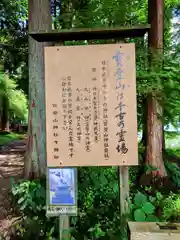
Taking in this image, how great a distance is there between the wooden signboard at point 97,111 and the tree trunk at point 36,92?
1488 mm

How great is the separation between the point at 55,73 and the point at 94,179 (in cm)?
131

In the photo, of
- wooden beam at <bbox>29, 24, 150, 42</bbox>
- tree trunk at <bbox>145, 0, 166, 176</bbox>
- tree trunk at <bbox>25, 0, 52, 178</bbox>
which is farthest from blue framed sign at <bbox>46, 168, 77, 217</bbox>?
tree trunk at <bbox>145, 0, 166, 176</bbox>

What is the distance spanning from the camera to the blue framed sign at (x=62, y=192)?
2.29 metres

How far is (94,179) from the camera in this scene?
9.68ft

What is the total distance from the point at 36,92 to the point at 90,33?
1592 mm

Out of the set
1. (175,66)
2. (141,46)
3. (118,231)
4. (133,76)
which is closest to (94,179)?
(118,231)

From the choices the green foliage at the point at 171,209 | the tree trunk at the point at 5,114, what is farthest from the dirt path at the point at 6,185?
the tree trunk at the point at 5,114

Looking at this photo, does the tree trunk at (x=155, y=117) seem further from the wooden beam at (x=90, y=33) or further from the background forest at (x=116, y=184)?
the wooden beam at (x=90, y=33)

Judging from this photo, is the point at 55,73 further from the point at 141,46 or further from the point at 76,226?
the point at 141,46

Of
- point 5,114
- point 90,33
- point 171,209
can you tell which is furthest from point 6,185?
point 5,114

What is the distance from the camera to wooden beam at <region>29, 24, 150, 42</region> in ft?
7.21

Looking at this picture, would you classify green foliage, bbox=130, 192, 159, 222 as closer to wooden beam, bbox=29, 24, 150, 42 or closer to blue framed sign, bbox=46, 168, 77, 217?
blue framed sign, bbox=46, 168, 77, 217

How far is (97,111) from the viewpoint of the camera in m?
2.22

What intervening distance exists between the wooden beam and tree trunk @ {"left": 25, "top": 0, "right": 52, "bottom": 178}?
1.26m
